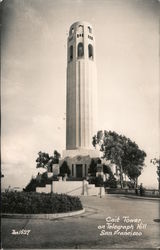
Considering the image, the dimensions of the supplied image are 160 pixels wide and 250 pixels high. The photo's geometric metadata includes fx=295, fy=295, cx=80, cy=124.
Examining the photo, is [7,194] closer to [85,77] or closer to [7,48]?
[7,48]

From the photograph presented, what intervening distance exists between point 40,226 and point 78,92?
30942 millimetres

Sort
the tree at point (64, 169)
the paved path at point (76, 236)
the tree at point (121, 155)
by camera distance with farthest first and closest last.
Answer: the tree at point (64, 169) < the tree at point (121, 155) < the paved path at point (76, 236)

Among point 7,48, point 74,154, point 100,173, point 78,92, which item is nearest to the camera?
point 7,48

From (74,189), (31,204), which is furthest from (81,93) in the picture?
(31,204)

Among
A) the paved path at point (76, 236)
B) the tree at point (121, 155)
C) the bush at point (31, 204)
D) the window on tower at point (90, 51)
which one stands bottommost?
the paved path at point (76, 236)

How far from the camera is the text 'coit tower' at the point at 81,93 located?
122 feet

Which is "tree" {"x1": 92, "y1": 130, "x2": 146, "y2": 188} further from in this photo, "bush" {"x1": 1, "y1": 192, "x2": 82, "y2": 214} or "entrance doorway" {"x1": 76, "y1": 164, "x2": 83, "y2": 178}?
"bush" {"x1": 1, "y1": 192, "x2": 82, "y2": 214}

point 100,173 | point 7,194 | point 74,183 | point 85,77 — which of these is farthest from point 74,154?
point 7,194

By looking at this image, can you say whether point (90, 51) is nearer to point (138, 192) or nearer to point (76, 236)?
point (138, 192)

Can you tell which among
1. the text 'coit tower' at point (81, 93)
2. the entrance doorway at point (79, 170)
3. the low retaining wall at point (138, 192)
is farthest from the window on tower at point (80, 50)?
the low retaining wall at point (138, 192)

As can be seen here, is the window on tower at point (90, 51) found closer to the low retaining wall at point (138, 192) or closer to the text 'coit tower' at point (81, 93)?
the text 'coit tower' at point (81, 93)

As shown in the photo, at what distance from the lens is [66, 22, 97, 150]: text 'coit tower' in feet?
122

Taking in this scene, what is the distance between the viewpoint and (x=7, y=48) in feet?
28.5

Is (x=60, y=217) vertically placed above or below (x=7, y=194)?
below
